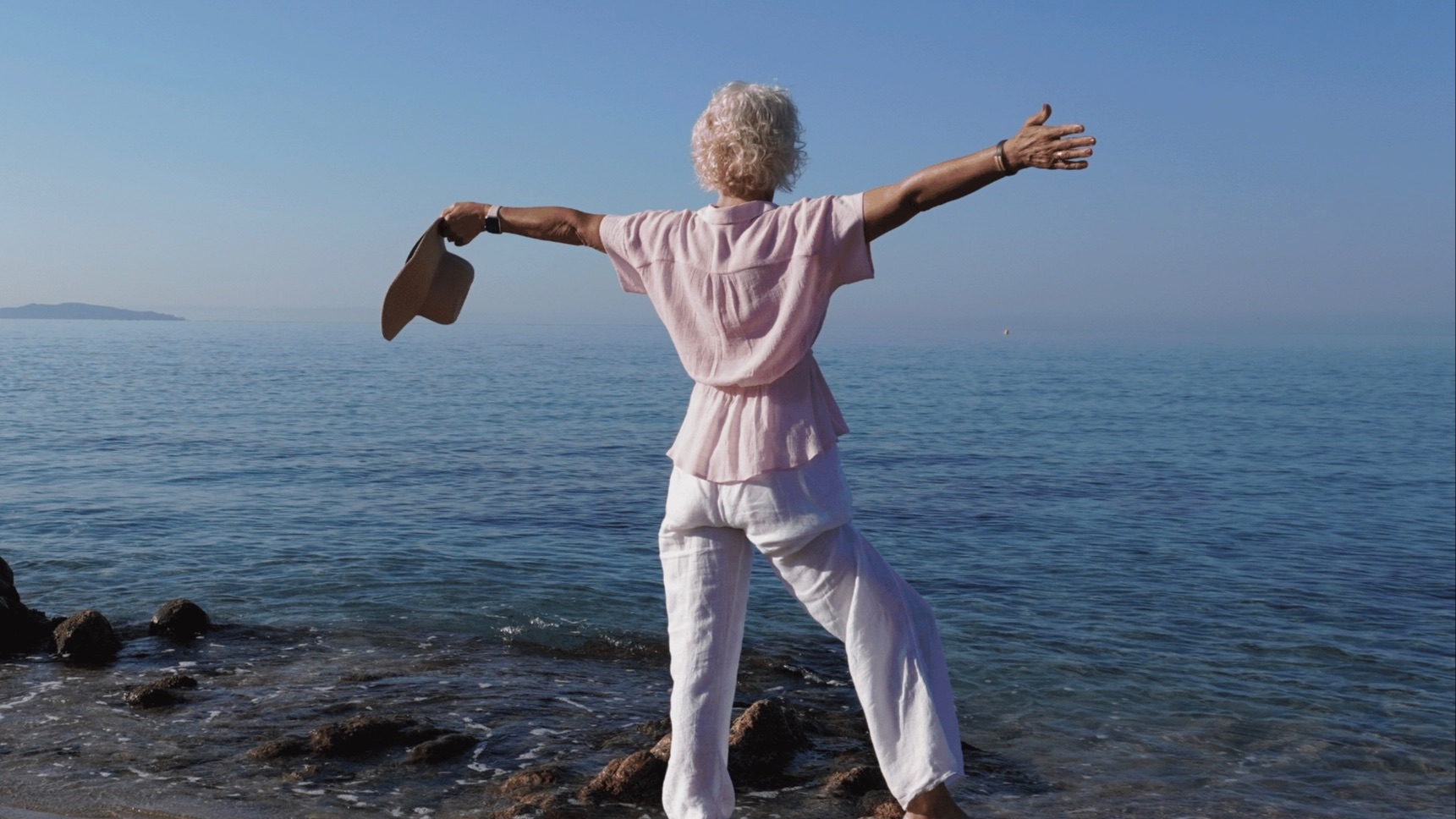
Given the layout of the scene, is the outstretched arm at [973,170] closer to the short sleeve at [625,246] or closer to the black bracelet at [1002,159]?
the black bracelet at [1002,159]

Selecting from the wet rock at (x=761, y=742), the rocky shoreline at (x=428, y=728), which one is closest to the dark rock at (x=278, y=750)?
the rocky shoreline at (x=428, y=728)

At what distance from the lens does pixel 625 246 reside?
3.96 metres

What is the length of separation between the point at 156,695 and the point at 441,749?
2127 mm

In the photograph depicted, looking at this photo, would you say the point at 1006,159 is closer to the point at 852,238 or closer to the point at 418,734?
the point at 852,238

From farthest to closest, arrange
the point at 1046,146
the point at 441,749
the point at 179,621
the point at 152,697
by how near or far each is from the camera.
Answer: the point at 179,621, the point at 152,697, the point at 441,749, the point at 1046,146

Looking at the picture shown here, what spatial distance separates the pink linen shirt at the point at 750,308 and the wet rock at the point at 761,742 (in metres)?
3.12

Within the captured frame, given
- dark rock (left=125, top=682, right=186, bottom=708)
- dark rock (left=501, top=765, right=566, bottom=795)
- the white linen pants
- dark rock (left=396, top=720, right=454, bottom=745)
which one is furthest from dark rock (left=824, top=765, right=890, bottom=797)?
dark rock (left=125, top=682, right=186, bottom=708)

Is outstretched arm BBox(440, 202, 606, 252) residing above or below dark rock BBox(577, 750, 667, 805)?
Answer: above

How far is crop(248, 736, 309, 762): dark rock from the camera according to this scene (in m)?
6.54

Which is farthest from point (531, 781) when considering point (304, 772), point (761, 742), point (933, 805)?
point (933, 805)

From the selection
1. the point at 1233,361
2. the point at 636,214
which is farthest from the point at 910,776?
the point at 1233,361

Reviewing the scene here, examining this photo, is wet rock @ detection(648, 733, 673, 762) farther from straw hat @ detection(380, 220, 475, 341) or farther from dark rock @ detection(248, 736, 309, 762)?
straw hat @ detection(380, 220, 475, 341)

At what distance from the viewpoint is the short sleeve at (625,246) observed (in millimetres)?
3947

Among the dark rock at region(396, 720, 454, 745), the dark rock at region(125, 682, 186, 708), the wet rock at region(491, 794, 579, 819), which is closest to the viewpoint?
the wet rock at region(491, 794, 579, 819)
